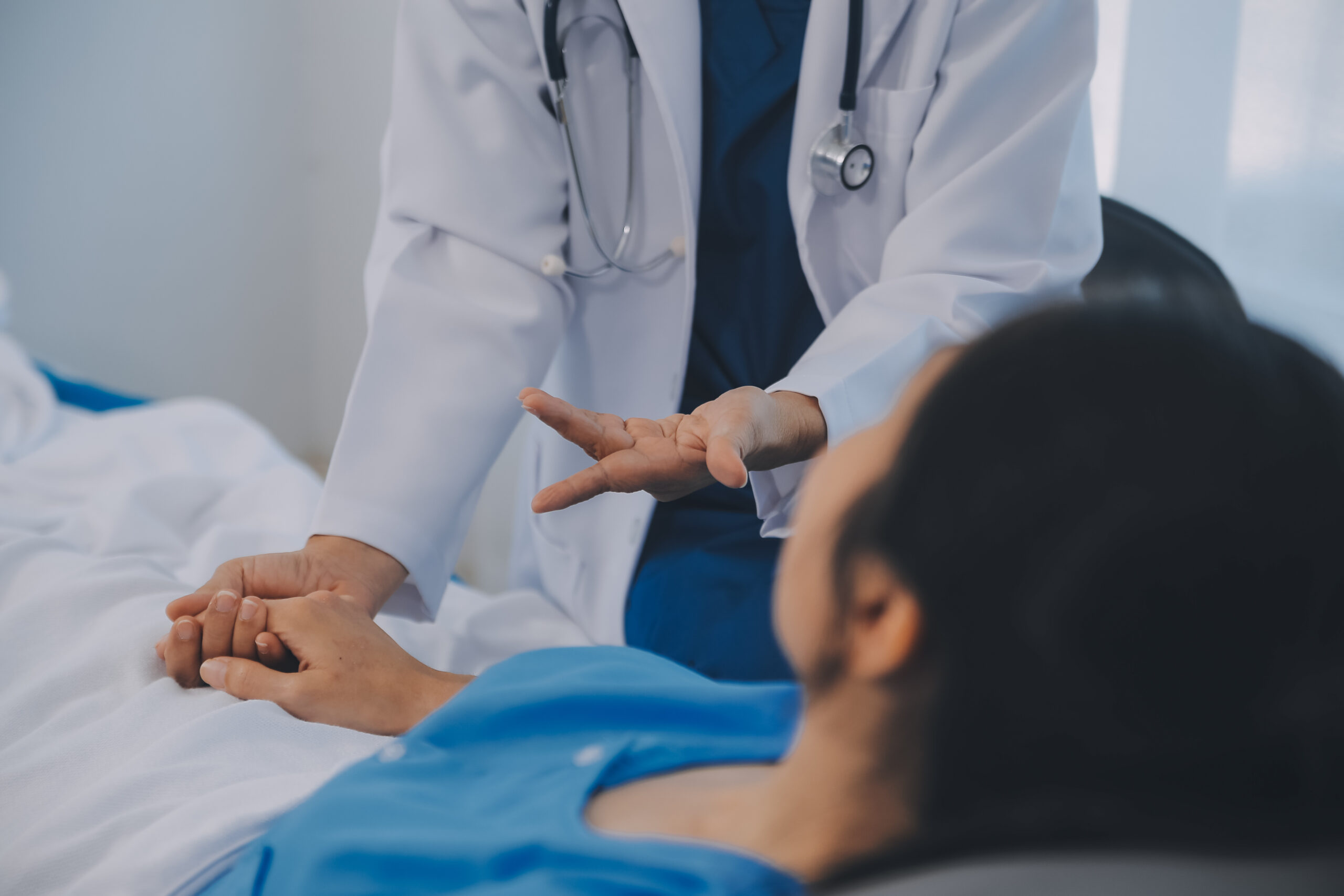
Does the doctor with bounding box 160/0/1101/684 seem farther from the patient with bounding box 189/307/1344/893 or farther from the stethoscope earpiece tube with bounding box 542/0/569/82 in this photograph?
the patient with bounding box 189/307/1344/893

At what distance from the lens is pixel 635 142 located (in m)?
0.98

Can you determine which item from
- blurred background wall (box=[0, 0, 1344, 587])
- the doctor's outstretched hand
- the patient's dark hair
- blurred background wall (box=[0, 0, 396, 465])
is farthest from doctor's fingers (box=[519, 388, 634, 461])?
blurred background wall (box=[0, 0, 396, 465])

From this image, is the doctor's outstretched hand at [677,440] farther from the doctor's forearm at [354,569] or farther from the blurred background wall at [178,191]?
the blurred background wall at [178,191]

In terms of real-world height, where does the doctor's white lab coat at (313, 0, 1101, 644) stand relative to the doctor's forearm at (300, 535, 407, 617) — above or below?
above

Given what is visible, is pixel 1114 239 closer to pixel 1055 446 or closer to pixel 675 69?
pixel 675 69

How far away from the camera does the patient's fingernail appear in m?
0.71

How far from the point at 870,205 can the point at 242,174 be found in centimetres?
151

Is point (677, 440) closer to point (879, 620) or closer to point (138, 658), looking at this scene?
point (879, 620)

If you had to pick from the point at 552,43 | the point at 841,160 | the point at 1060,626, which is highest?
the point at 552,43

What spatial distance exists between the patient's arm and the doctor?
76mm

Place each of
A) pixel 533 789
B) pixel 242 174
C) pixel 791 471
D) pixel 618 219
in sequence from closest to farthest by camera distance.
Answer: pixel 533 789, pixel 791 471, pixel 618 219, pixel 242 174

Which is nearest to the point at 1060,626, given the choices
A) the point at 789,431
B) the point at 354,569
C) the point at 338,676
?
the point at 789,431

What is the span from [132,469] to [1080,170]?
1181mm

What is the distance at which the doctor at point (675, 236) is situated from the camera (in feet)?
2.90
